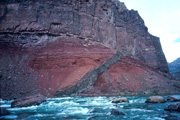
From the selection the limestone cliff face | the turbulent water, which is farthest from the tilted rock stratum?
the turbulent water

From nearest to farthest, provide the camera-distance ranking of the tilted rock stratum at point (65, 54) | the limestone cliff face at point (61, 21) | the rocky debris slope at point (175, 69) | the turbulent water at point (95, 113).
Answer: the turbulent water at point (95, 113) → the tilted rock stratum at point (65, 54) → the limestone cliff face at point (61, 21) → the rocky debris slope at point (175, 69)

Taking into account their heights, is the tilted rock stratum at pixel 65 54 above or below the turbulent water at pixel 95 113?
above

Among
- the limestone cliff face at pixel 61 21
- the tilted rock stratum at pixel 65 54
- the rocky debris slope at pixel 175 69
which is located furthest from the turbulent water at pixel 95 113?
the rocky debris slope at pixel 175 69

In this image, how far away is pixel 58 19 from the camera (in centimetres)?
3791

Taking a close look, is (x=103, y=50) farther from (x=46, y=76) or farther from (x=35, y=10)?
(x=35, y=10)

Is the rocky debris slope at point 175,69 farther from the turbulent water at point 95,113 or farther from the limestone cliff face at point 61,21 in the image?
the turbulent water at point 95,113

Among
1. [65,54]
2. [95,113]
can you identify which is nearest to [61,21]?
[65,54]

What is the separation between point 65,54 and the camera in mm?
33531

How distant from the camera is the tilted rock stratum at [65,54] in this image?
27508mm

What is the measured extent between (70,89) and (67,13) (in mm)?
21337

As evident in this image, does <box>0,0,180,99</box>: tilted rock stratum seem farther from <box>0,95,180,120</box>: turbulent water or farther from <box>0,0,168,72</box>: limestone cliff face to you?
<box>0,95,180,120</box>: turbulent water

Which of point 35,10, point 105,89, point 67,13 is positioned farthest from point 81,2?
point 105,89

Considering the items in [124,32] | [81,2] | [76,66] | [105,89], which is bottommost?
[105,89]

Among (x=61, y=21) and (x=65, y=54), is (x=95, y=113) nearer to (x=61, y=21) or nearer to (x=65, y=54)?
(x=65, y=54)
